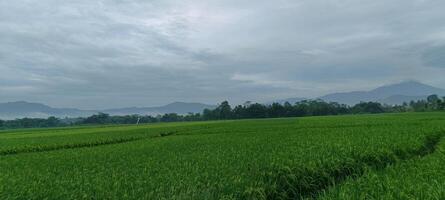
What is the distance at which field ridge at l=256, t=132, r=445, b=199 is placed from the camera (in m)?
9.36

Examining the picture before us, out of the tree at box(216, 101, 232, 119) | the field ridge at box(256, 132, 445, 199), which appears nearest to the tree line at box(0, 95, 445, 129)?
the tree at box(216, 101, 232, 119)

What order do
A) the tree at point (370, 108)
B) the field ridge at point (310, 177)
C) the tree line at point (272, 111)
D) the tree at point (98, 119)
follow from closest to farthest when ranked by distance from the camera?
the field ridge at point (310, 177) < the tree line at point (272, 111) < the tree at point (370, 108) < the tree at point (98, 119)

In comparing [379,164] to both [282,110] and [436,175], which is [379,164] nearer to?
[436,175]

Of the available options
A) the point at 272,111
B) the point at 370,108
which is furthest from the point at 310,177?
the point at 370,108

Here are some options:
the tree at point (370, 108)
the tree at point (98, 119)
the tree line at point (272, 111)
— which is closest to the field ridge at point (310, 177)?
the tree line at point (272, 111)

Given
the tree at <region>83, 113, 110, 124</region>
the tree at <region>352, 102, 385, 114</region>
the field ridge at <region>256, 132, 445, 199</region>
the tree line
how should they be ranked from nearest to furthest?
the field ridge at <region>256, 132, 445, 199</region>, the tree line, the tree at <region>352, 102, 385, 114</region>, the tree at <region>83, 113, 110, 124</region>

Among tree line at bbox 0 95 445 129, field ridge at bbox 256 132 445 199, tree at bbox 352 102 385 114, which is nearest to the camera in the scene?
field ridge at bbox 256 132 445 199

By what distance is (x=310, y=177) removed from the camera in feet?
34.8

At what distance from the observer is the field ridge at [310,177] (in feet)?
30.7

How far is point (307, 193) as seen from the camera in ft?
33.8

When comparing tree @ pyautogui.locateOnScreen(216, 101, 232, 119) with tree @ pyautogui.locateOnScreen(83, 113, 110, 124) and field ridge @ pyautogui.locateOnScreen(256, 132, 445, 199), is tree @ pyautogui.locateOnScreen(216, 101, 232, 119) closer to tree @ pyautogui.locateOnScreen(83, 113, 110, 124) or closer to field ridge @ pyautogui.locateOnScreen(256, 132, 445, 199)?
tree @ pyautogui.locateOnScreen(83, 113, 110, 124)

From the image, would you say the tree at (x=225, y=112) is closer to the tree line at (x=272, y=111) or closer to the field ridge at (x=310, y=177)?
the tree line at (x=272, y=111)

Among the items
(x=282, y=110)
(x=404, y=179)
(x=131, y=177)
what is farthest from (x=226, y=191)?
(x=282, y=110)

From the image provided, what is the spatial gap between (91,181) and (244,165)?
3.80 m
